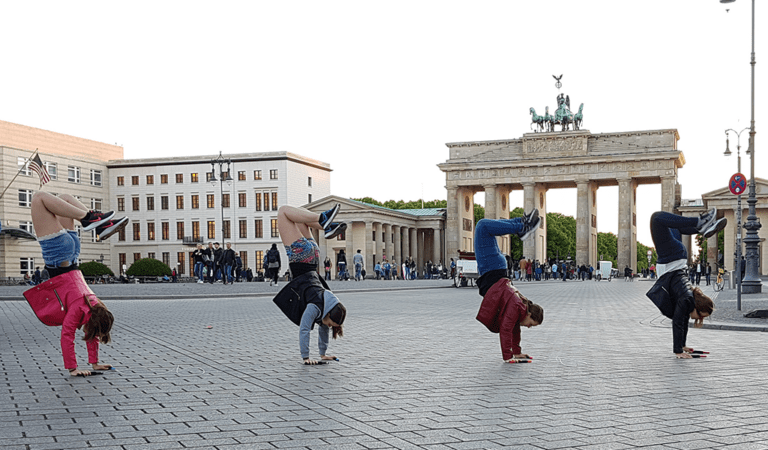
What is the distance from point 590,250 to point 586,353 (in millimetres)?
77641

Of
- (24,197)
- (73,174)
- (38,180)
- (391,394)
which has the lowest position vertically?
(391,394)

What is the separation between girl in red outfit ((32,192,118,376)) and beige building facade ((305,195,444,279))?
67.9 m

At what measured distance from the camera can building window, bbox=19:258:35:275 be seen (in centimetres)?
7662

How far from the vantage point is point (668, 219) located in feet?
32.8

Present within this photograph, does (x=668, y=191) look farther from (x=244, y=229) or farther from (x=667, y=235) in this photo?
(x=667, y=235)

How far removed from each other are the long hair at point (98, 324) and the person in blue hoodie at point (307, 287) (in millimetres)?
1873

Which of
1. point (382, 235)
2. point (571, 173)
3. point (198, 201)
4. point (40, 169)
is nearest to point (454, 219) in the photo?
point (382, 235)

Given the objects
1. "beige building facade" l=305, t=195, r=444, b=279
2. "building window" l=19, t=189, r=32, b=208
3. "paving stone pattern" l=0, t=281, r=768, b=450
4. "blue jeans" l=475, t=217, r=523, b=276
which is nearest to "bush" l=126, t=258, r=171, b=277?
"beige building facade" l=305, t=195, r=444, b=279

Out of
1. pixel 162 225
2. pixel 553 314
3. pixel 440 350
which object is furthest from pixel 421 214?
pixel 440 350

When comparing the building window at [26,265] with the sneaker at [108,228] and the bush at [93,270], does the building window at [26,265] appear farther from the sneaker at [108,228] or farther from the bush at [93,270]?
the sneaker at [108,228]

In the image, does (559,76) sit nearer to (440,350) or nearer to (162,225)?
(162,225)

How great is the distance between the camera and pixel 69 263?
346 inches

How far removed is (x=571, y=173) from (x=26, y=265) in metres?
55.0

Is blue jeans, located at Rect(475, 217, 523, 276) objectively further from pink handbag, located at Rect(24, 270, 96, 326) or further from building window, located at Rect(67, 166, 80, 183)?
building window, located at Rect(67, 166, 80, 183)
